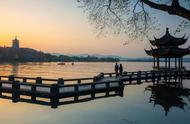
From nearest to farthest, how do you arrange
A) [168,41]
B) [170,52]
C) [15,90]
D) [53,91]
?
[53,91] → [15,90] → [170,52] → [168,41]

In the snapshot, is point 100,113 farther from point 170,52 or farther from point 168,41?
point 168,41

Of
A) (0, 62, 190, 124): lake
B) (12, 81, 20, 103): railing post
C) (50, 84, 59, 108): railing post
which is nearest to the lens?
(0, 62, 190, 124): lake

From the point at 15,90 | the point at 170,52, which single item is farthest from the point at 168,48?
the point at 15,90

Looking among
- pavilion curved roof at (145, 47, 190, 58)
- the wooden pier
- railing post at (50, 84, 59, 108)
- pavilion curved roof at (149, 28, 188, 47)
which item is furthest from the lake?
pavilion curved roof at (149, 28, 188, 47)

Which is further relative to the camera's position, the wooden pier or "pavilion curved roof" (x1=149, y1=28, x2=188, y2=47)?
"pavilion curved roof" (x1=149, y1=28, x2=188, y2=47)

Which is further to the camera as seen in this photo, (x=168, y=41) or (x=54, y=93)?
(x=168, y=41)

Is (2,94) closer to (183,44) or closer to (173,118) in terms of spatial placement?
(173,118)

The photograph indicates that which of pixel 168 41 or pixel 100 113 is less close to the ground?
pixel 168 41

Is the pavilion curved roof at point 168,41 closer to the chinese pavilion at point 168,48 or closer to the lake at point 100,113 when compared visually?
the chinese pavilion at point 168,48

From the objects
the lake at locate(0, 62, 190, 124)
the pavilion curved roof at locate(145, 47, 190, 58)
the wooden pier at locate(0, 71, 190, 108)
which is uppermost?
the pavilion curved roof at locate(145, 47, 190, 58)

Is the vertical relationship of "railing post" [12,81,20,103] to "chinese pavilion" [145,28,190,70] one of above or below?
below

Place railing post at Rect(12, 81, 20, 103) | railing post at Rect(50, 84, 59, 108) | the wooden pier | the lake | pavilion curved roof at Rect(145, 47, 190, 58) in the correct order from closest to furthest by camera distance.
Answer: the lake
railing post at Rect(50, 84, 59, 108)
the wooden pier
railing post at Rect(12, 81, 20, 103)
pavilion curved roof at Rect(145, 47, 190, 58)

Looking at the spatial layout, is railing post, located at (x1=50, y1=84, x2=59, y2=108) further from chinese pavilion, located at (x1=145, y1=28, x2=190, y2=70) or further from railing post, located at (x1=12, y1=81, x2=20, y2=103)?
chinese pavilion, located at (x1=145, y1=28, x2=190, y2=70)

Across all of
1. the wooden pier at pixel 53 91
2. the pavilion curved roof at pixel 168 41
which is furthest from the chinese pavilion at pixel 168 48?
the wooden pier at pixel 53 91
